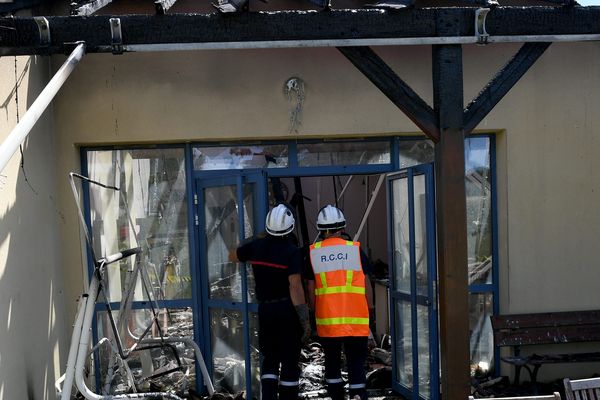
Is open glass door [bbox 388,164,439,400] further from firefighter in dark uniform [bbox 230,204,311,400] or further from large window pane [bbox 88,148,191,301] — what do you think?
large window pane [bbox 88,148,191,301]

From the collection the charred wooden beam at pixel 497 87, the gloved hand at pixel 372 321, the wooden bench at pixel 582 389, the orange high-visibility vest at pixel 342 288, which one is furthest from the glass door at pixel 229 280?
the gloved hand at pixel 372 321

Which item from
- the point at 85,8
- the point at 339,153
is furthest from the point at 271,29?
the point at 339,153

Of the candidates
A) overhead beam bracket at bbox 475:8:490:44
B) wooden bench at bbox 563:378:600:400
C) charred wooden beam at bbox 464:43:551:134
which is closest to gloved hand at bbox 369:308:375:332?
wooden bench at bbox 563:378:600:400

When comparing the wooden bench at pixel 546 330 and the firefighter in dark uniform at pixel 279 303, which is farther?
the wooden bench at pixel 546 330

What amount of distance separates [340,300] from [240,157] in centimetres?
175

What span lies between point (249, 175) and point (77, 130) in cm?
156

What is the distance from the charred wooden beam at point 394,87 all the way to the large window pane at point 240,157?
2223mm

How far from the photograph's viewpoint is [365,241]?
32.1 ft

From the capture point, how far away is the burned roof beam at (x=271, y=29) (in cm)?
378

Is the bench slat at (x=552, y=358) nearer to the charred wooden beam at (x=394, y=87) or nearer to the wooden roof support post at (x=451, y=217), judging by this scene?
the wooden roof support post at (x=451, y=217)

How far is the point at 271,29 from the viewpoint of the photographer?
3.84 m

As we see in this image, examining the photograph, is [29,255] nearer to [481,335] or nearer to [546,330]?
[481,335]

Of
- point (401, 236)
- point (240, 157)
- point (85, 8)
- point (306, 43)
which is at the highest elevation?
point (85, 8)

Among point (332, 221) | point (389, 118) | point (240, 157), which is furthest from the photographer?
point (240, 157)
